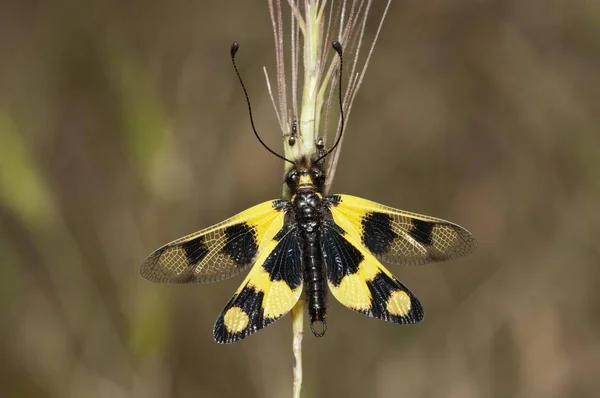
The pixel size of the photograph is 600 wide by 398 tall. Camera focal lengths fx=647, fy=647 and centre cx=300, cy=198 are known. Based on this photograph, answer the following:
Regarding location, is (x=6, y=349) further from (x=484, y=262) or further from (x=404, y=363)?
(x=484, y=262)

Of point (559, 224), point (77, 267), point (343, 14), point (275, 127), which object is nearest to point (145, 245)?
point (77, 267)

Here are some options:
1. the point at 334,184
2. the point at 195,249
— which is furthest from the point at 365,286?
the point at 334,184

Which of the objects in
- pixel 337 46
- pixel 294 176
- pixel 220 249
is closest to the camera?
pixel 337 46

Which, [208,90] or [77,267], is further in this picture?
[208,90]

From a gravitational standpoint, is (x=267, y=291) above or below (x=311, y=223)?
below

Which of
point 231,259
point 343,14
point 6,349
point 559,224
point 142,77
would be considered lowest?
point 6,349

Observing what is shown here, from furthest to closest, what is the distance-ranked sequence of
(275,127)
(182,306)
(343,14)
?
(275,127) → (182,306) → (343,14)

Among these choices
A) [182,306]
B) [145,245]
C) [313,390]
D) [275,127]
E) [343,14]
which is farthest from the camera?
[275,127]

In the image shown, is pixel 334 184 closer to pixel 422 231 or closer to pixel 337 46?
pixel 422 231
